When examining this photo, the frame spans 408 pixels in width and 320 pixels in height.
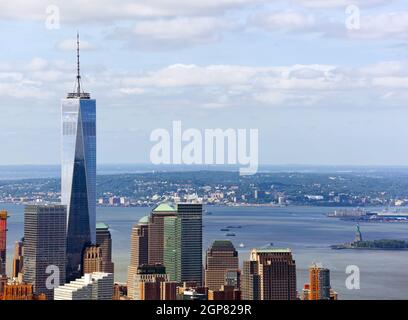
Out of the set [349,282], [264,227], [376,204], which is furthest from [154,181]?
[349,282]

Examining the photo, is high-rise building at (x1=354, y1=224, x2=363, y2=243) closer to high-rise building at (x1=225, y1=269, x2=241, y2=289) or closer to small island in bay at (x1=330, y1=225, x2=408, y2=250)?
small island in bay at (x1=330, y1=225, x2=408, y2=250)

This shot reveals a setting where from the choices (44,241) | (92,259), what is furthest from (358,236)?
(44,241)

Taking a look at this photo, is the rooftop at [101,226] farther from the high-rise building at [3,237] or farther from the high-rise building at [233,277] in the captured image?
the high-rise building at [233,277]

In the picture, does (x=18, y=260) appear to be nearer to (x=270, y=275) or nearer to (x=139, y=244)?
(x=139, y=244)

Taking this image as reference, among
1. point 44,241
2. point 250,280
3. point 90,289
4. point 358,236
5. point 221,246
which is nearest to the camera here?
point 90,289

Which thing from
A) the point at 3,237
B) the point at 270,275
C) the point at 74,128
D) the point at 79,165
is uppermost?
the point at 74,128

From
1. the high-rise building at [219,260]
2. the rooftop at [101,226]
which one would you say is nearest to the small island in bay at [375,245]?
the high-rise building at [219,260]

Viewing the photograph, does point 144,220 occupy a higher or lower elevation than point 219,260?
higher
